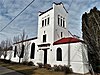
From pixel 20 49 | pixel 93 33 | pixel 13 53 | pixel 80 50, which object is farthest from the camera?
pixel 13 53

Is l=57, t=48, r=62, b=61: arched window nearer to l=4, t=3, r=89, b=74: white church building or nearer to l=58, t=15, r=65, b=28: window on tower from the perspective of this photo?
l=4, t=3, r=89, b=74: white church building

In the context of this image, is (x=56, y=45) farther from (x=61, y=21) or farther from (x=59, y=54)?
(x=61, y=21)

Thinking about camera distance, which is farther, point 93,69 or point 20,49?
point 20,49

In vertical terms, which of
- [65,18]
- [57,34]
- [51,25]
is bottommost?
[57,34]

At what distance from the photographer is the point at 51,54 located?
25219 mm

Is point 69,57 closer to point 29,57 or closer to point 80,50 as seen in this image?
point 80,50

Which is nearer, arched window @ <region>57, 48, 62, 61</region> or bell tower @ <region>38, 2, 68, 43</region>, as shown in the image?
arched window @ <region>57, 48, 62, 61</region>

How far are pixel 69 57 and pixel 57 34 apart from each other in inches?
263

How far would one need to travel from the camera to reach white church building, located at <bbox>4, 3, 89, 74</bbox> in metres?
20.9

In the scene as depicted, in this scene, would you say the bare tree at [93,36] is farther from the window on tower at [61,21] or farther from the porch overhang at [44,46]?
the porch overhang at [44,46]

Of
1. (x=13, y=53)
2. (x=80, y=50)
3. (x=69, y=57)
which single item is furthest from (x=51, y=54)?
(x=13, y=53)

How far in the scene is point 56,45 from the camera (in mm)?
24688

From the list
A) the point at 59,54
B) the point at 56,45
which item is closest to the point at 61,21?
the point at 56,45

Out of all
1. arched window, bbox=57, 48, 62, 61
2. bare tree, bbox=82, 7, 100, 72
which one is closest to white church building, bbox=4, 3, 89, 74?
arched window, bbox=57, 48, 62, 61
